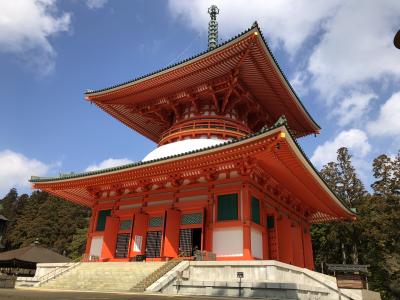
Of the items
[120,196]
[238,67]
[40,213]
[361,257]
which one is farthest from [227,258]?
[40,213]

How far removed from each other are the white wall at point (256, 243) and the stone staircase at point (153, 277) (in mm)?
3435

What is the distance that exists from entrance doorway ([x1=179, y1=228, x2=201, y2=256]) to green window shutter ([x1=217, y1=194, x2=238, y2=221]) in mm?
1872

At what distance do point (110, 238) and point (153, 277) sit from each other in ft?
22.5

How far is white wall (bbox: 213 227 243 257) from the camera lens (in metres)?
14.7

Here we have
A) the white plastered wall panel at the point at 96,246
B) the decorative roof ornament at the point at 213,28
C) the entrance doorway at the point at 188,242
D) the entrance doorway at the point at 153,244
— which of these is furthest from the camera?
the decorative roof ornament at the point at 213,28

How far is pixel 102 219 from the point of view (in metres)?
20.1

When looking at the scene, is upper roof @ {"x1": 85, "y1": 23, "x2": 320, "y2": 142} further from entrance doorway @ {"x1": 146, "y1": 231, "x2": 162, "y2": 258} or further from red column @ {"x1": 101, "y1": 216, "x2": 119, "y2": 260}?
entrance doorway @ {"x1": 146, "y1": 231, "x2": 162, "y2": 258}

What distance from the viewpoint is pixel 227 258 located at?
14.8 meters

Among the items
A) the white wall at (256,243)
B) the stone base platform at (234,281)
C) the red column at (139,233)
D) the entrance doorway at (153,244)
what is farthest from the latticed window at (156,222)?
the white wall at (256,243)

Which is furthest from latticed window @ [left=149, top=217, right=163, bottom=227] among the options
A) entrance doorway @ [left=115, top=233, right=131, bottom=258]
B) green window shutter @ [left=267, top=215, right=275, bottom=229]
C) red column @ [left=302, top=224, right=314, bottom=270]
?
red column @ [left=302, top=224, right=314, bottom=270]

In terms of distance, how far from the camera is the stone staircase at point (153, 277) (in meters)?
11.8

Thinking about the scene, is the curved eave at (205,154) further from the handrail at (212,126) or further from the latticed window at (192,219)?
the handrail at (212,126)

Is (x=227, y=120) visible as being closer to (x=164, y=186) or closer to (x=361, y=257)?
(x=164, y=186)

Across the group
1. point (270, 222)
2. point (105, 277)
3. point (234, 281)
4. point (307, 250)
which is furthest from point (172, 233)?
point (307, 250)
